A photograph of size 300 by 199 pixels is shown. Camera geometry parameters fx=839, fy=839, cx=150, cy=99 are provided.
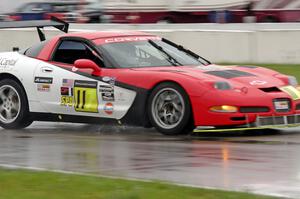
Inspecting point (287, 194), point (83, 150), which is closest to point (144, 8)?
point (83, 150)

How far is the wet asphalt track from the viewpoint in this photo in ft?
23.1

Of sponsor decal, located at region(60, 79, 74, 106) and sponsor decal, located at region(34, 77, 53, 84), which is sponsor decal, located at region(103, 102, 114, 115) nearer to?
sponsor decal, located at region(60, 79, 74, 106)

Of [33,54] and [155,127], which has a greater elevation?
[33,54]

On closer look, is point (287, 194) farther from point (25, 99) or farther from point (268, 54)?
point (268, 54)

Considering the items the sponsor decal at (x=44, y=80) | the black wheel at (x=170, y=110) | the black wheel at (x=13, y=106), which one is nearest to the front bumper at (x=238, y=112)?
the black wheel at (x=170, y=110)

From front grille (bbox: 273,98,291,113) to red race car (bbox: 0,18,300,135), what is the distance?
12 millimetres

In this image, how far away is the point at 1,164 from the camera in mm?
8188

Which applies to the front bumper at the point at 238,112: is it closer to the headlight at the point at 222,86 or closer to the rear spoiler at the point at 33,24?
the headlight at the point at 222,86

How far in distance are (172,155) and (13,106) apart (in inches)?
157

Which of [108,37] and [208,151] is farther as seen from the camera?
[108,37]

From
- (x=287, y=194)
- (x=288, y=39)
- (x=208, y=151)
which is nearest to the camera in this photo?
(x=287, y=194)

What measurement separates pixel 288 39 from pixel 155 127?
12.4 metres

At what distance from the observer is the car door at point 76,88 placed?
10.8m

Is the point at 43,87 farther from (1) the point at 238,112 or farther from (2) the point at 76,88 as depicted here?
(1) the point at 238,112
